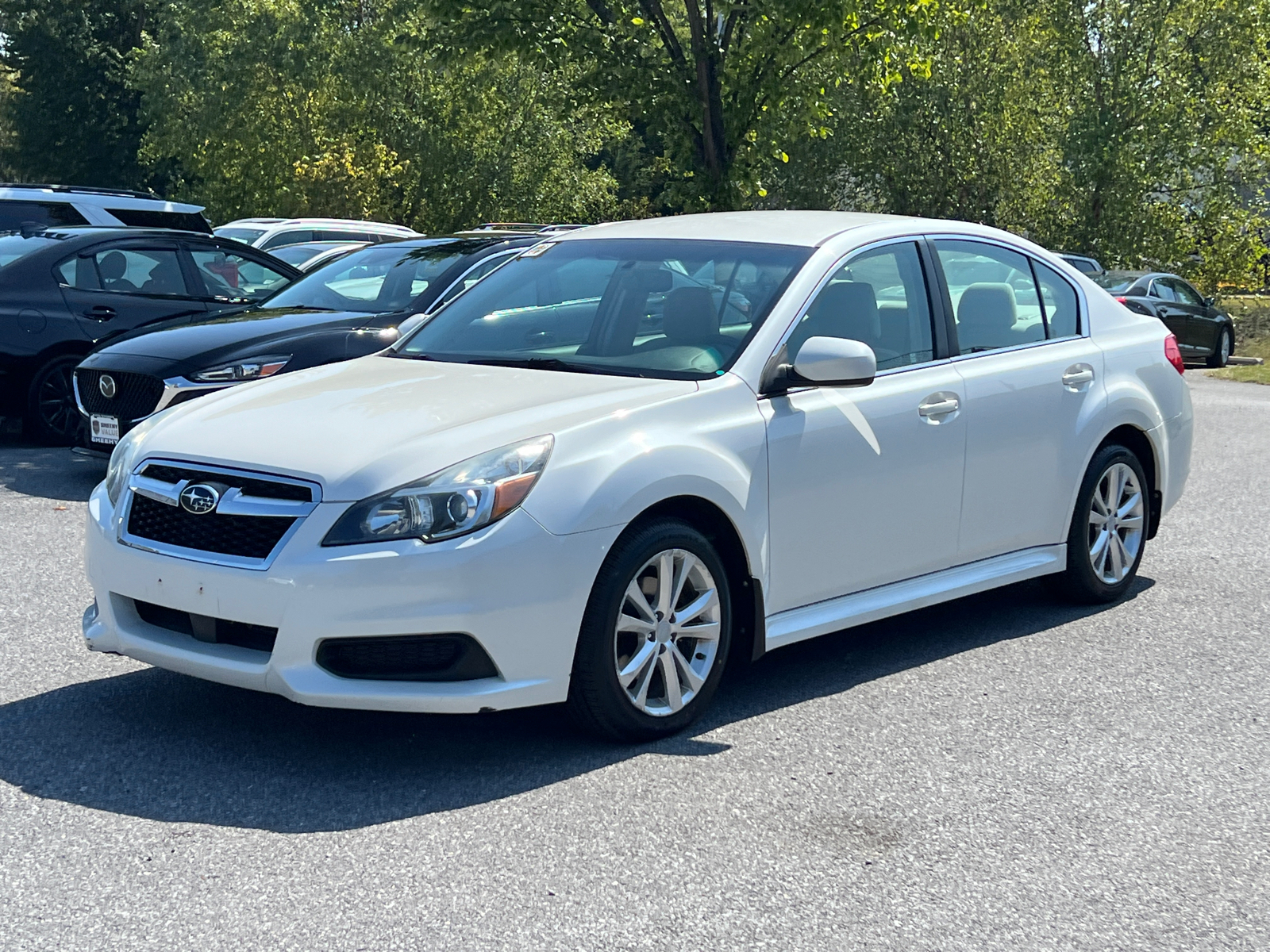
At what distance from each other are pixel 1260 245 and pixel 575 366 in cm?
3053

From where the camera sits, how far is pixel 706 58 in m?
17.9

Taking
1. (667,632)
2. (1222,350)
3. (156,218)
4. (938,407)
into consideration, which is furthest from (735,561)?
(1222,350)

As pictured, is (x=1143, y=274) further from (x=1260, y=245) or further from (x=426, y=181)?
(x=426, y=181)

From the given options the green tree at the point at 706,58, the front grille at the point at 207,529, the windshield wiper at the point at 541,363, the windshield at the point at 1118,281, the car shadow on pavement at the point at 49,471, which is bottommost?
the windshield at the point at 1118,281

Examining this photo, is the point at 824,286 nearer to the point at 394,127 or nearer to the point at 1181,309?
the point at 1181,309

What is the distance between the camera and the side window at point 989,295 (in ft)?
20.9

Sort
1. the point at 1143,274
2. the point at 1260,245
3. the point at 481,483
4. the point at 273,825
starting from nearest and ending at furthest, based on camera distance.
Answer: the point at 273,825 < the point at 481,483 < the point at 1143,274 < the point at 1260,245

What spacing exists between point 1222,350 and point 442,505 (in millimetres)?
23395

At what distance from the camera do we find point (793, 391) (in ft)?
18.1

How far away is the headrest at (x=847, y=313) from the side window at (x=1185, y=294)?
66.9 feet

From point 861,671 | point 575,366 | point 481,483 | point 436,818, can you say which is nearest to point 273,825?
point 436,818

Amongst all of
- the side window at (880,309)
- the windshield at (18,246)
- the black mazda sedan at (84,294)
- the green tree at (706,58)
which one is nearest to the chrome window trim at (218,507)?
the side window at (880,309)

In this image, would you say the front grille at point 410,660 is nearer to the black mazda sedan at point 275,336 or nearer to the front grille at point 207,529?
the front grille at point 207,529

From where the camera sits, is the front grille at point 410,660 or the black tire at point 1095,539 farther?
the black tire at point 1095,539
